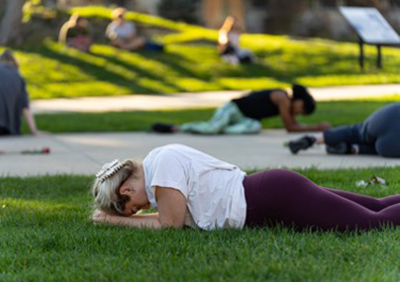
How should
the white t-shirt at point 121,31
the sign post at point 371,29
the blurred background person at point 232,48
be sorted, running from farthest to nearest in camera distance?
1. the blurred background person at point 232,48
2. the white t-shirt at point 121,31
3. the sign post at point 371,29

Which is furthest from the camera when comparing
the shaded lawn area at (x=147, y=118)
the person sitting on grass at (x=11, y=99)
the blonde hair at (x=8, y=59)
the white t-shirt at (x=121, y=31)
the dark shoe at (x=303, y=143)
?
the white t-shirt at (x=121, y=31)

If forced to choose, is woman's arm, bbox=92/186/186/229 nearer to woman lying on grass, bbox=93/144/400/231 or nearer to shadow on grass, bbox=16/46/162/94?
woman lying on grass, bbox=93/144/400/231

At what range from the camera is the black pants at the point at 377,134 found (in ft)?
26.8

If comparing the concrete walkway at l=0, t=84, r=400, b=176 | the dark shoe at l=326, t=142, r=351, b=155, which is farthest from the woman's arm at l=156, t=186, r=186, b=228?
the dark shoe at l=326, t=142, r=351, b=155

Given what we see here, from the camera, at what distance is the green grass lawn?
1927 cm

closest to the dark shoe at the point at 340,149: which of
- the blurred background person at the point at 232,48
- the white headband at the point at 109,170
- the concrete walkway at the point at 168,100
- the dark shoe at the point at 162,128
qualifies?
the dark shoe at the point at 162,128

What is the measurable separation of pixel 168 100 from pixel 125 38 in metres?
6.04

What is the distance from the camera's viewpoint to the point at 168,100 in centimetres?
1706

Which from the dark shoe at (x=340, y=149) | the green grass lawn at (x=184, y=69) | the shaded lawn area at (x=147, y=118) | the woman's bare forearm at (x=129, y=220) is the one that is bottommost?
the green grass lawn at (x=184, y=69)

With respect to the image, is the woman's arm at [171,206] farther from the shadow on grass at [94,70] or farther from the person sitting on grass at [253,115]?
the shadow on grass at [94,70]

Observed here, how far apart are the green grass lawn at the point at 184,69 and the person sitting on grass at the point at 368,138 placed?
10042mm

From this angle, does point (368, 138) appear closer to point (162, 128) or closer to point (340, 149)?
point (340, 149)

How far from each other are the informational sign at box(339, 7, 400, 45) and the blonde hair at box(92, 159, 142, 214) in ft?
54.3

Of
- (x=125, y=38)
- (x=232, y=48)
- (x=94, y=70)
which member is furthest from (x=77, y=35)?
(x=232, y=48)
